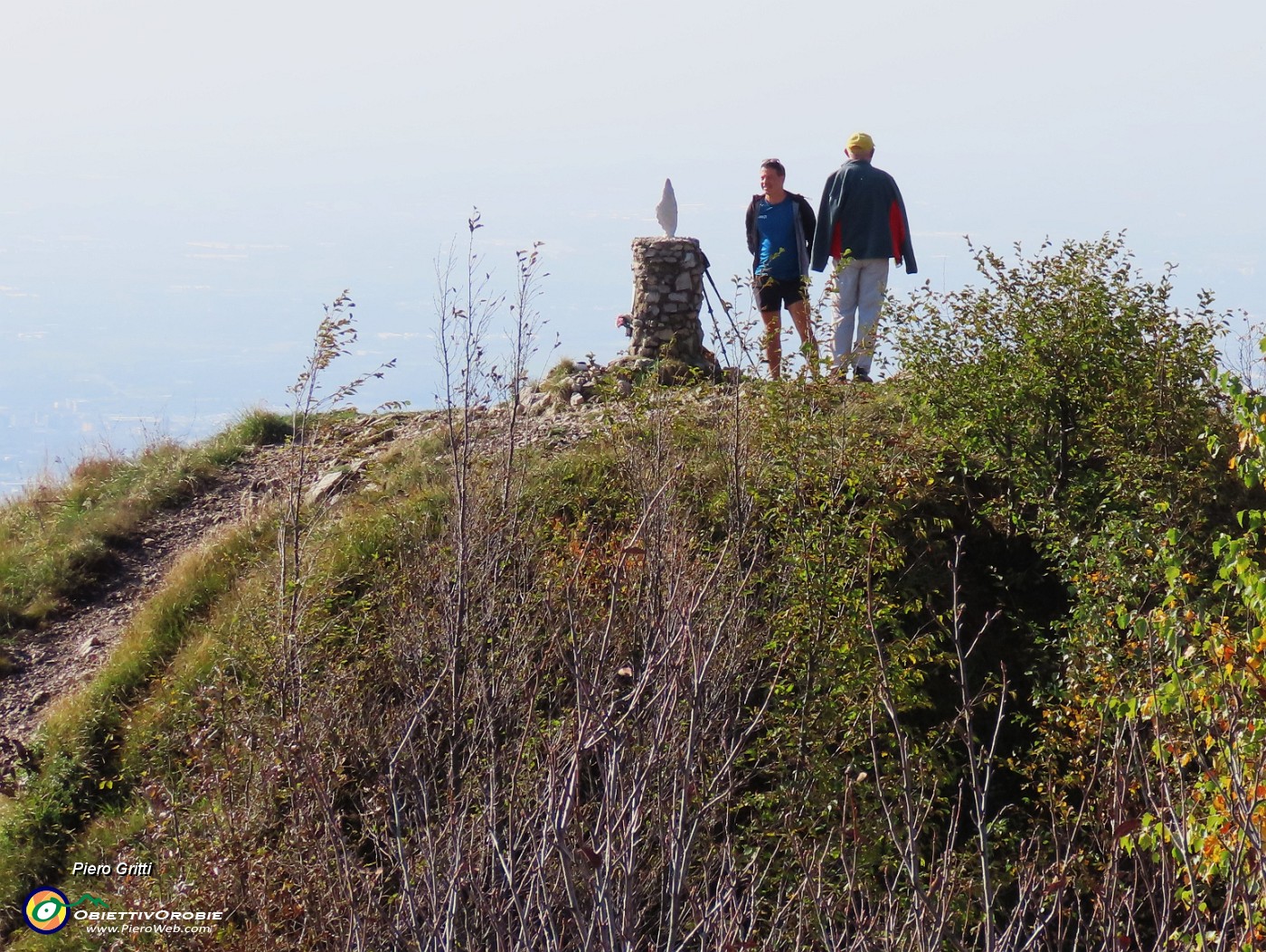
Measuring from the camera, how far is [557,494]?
29.4 ft

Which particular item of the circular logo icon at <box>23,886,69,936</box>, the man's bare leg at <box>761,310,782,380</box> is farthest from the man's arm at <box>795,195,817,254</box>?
the circular logo icon at <box>23,886,69,936</box>

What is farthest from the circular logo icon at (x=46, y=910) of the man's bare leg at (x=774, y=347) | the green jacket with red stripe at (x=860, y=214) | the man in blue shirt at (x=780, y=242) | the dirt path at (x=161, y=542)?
the green jacket with red stripe at (x=860, y=214)

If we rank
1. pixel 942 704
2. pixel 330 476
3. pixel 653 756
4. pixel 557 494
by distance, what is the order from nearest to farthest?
pixel 653 756, pixel 942 704, pixel 557 494, pixel 330 476

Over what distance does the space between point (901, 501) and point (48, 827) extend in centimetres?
590

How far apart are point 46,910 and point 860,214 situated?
751 centimetres

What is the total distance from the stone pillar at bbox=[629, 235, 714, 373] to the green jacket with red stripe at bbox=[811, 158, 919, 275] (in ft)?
6.59

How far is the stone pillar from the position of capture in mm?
11477

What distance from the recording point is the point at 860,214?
31.6 feet

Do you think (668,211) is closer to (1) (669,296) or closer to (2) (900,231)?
(1) (669,296)

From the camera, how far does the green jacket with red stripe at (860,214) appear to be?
9.59m

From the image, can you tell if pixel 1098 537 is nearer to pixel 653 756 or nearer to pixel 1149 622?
pixel 1149 622

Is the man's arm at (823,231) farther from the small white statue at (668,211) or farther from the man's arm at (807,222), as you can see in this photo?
the small white statue at (668,211)

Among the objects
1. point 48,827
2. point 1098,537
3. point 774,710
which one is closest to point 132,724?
point 48,827

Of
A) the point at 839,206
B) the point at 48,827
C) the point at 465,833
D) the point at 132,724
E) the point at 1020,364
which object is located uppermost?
the point at 839,206
